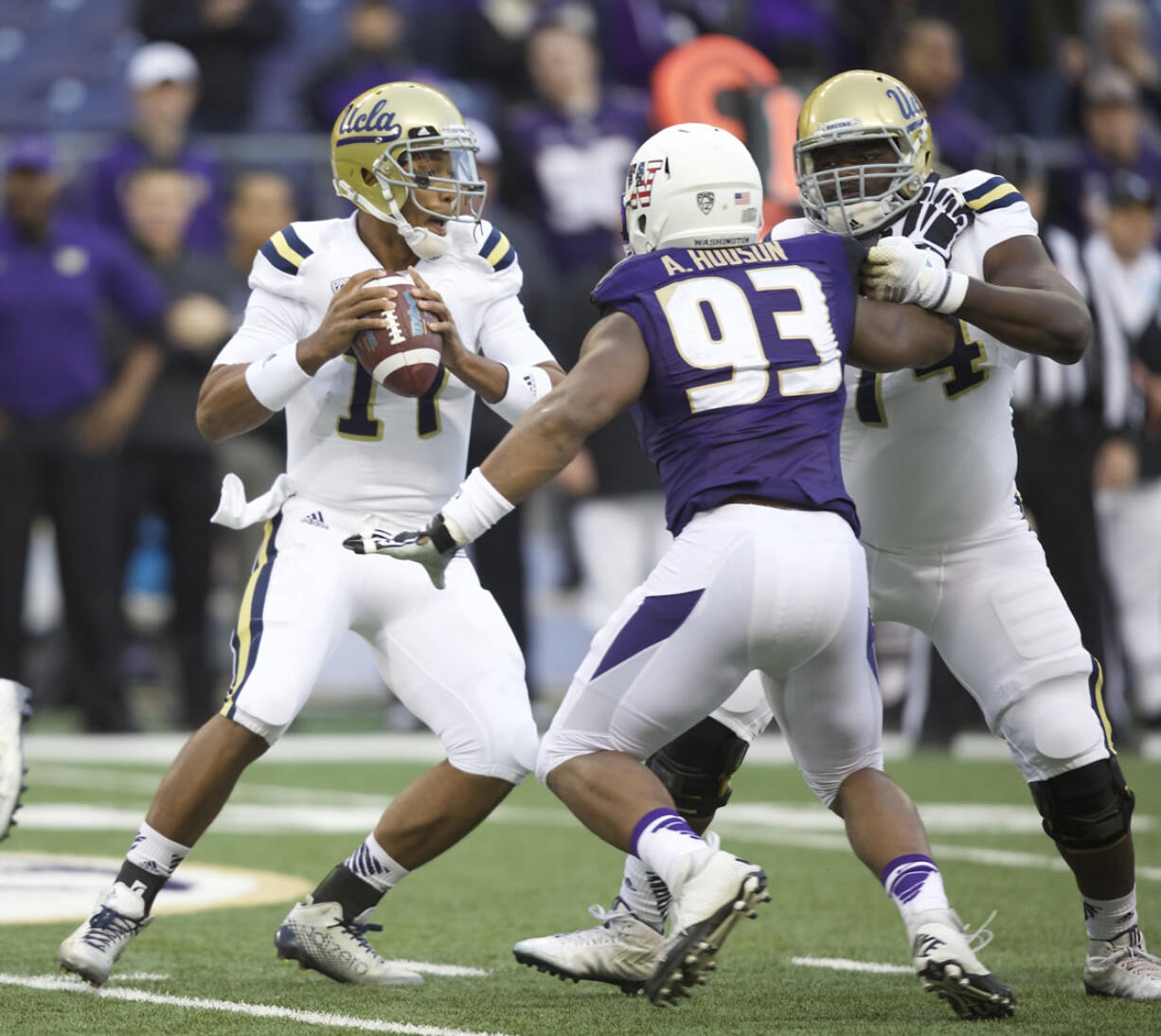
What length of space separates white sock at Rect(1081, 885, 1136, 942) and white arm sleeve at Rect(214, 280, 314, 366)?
6.68 ft

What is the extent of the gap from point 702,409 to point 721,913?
0.91 meters

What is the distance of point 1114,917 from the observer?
418 cm

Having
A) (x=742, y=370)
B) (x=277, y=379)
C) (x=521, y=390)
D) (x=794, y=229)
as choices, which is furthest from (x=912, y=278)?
(x=277, y=379)

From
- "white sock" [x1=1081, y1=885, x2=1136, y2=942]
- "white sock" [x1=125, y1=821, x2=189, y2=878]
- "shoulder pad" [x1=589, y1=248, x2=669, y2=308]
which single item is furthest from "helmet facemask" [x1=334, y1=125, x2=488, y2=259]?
"white sock" [x1=1081, y1=885, x2=1136, y2=942]

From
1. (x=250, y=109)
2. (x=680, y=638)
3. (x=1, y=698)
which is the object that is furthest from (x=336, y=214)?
(x=680, y=638)

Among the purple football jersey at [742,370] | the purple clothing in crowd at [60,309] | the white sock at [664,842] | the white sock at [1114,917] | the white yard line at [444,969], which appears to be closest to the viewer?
the white sock at [664,842]

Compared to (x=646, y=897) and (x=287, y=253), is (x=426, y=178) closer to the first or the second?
(x=287, y=253)

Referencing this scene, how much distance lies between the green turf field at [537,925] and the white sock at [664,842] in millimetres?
321

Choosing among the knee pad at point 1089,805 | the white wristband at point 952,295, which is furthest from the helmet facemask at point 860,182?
the knee pad at point 1089,805

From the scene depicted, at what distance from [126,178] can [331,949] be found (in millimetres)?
6249

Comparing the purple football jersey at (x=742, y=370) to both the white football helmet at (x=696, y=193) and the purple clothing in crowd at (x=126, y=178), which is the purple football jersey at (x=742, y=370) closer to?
the white football helmet at (x=696, y=193)

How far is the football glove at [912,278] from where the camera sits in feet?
12.7

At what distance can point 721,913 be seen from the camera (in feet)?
11.4

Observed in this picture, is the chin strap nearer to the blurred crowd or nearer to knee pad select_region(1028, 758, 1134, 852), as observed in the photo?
knee pad select_region(1028, 758, 1134, 852)
